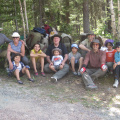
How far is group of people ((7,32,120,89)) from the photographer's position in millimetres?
5910

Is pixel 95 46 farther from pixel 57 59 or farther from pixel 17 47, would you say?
pixel 17 47

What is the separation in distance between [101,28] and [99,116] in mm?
6756

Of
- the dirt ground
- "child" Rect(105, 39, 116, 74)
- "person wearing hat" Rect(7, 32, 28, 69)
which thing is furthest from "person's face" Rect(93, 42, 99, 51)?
"person wearing hat" Rect(7, 32, 28, 69)

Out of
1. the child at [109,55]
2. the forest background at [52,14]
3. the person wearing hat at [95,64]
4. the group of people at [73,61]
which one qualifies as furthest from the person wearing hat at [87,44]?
the forest background at [52,14]

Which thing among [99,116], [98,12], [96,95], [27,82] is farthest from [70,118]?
[98,12]

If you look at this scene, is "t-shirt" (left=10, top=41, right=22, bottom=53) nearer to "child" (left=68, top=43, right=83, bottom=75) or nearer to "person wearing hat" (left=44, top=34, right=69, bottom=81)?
"person wearing hat" (left=44, top=34, right=69, bottom=81)

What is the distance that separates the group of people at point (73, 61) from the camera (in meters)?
5.91

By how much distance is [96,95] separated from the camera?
5.11m

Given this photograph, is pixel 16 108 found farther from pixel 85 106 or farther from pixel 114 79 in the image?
pixel 114 79

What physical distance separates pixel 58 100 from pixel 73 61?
2.25m

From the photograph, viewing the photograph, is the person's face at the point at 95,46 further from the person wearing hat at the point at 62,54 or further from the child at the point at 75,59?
the person wearing hat at the point at 62,54

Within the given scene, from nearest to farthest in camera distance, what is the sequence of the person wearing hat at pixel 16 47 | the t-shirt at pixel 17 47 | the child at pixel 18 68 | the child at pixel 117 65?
1. the child at pixel 117 65
2. the child at pixel 18 68
3. the person wearing hat at pixel 16 47
4. the t-shirt at pixel 17 47

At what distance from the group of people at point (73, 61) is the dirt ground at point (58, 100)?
0.29 meters

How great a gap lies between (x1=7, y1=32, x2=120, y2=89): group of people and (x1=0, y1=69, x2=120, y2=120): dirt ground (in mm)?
288
